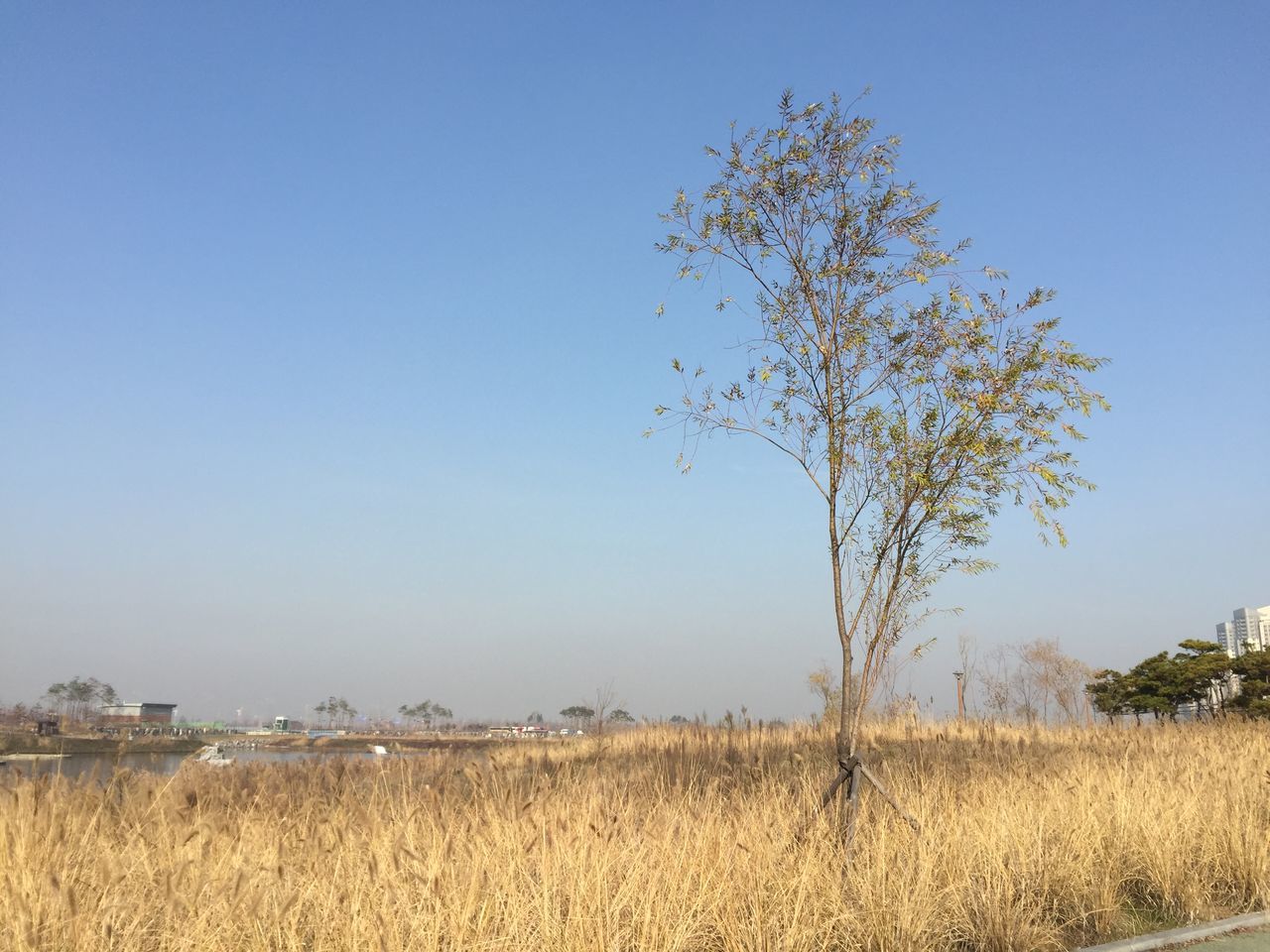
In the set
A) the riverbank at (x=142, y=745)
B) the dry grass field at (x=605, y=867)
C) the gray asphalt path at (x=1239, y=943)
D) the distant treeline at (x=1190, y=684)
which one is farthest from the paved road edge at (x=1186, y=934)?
the distant treeline at (x=1190, y=684)

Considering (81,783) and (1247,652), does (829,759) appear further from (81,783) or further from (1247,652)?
(1247,652)

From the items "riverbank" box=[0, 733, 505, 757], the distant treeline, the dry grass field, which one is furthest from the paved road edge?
the distant treeline

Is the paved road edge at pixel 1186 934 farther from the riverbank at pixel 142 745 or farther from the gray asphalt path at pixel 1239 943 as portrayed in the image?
the riverbank at pixel 142 745

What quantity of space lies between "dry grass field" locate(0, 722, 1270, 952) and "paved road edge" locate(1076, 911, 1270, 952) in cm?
35

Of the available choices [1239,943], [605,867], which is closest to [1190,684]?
[1239,943]

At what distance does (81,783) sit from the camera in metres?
7.51

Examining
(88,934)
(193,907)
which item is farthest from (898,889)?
(88,934)

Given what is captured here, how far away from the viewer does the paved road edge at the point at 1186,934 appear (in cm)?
557

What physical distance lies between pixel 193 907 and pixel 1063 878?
5.95 m

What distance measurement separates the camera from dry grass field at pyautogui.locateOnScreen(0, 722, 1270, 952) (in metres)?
4.64

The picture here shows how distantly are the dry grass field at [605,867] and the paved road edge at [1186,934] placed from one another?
346 mm

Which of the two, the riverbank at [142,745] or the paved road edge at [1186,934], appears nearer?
the paved road edge at [1186,934]

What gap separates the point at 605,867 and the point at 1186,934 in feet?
13.5

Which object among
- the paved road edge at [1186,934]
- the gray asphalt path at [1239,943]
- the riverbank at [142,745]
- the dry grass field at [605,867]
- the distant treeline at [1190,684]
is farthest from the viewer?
the distant treeline at [1190,684]
